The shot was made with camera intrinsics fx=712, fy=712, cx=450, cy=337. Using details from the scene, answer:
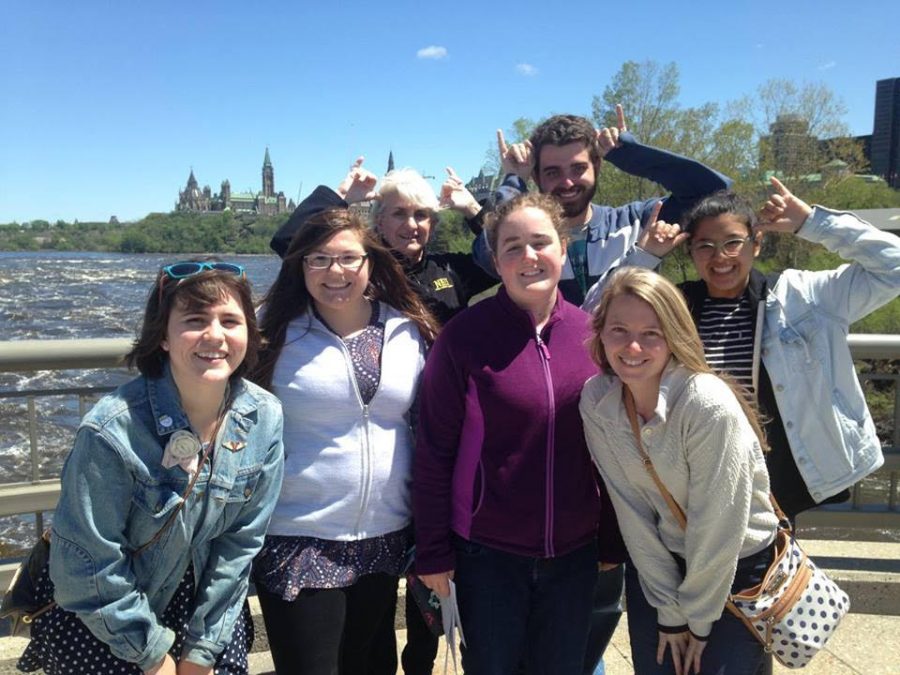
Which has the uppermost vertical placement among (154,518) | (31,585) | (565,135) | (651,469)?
(565,135)

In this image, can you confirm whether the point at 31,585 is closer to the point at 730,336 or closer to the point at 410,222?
the point at 410,222

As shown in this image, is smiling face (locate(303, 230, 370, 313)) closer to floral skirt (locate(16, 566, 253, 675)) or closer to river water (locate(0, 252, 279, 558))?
A: river water (locate(0, 252, 279, 558))

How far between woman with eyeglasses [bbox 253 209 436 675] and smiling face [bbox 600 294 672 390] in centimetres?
71

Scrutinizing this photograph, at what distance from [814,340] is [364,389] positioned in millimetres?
1596

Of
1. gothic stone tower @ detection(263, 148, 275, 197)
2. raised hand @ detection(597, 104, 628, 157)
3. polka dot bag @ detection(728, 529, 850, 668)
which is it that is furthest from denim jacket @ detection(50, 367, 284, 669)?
gothic stone tower @ detection(263, 148, 275, 197)

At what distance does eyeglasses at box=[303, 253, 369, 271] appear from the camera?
7.97 ft

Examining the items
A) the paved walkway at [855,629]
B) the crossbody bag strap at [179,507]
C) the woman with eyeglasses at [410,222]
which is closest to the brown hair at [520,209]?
the woman with eyeglasses at [410,222]

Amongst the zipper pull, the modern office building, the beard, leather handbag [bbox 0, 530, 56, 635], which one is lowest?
leather handbag [bbox 0, 530, 56, 635]

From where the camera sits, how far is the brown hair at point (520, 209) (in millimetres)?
2311

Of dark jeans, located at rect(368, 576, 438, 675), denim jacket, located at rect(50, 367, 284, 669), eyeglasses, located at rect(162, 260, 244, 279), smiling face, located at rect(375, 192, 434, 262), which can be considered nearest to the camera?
denim jacket, located at rect(50, 367, 284, 669)

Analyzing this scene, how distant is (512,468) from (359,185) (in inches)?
56.1

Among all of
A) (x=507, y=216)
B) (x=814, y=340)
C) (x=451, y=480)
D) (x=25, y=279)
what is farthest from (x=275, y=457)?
(x=25, y=279)

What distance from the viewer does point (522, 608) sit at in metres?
2.29

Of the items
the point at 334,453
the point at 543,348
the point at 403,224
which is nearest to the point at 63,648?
the point at 334,453
